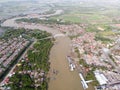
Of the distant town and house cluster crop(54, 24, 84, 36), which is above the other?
the distant town

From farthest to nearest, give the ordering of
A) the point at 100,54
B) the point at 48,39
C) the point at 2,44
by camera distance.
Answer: the point at 48,39 < the point at 2,44 < the point at 100,54

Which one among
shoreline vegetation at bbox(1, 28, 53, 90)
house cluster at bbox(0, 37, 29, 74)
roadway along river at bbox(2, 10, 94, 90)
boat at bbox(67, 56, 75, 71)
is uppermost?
house cluster at bbox(0, 37, 29, 74)

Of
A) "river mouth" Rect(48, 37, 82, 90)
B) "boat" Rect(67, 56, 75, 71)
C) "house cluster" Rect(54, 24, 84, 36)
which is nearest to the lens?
"river mouth" Rect(48, 37, 82, 90)

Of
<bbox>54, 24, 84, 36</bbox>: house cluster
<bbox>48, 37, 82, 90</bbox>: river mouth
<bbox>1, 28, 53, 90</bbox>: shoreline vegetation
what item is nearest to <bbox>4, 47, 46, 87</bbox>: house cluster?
<bbox>1, 28, 53, 90</bbox>: shoreline vegetation

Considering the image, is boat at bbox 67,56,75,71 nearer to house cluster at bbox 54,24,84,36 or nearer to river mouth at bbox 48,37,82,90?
river mouth at bbox 48,37,82,90

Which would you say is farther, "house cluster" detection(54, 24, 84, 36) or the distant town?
"house cluster" detection(54, 24, 84, 36)

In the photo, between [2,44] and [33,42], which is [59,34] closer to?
[33,42]

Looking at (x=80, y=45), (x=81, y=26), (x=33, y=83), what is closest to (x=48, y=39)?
(x=80, y=45)
